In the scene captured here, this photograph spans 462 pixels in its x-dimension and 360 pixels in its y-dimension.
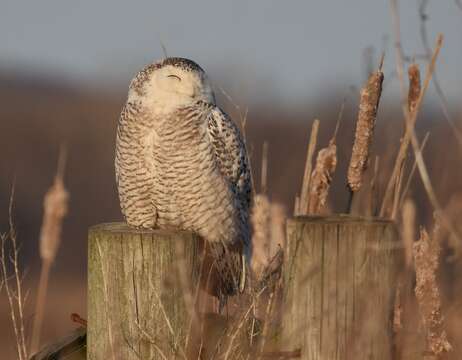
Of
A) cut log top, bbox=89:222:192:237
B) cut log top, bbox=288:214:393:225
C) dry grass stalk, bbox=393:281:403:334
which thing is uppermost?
cut log top, bbox=288:214:393:225

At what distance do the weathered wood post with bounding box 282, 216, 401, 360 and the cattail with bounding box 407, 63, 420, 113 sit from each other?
744 millimetres

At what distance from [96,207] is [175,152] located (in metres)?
12.2

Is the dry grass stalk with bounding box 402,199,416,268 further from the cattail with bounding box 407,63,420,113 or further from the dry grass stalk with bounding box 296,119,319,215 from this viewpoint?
the dry grass stalk with bounding box 296,119,319,215

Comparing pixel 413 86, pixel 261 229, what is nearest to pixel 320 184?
pixel 261 229

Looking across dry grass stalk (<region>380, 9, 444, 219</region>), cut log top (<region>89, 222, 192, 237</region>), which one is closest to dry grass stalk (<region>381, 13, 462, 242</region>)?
dry grass stalk (<region>380, 9, 444, 219</region>)

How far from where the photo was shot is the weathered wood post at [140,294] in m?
2.72

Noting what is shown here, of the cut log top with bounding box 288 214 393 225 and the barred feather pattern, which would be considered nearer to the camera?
the cut log top with bounding box 288 214 393 225

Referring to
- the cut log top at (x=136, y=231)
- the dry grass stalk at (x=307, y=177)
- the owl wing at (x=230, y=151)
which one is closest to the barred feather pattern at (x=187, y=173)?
the owl wing at (x=230, y=151)

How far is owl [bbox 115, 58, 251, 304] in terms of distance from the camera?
154 inches

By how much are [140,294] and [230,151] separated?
1541 millimetres

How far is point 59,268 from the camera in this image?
45.8 ft

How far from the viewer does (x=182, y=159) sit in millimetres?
3945

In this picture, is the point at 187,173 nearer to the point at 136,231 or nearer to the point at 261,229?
the point at 261,229

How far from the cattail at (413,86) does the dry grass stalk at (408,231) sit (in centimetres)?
32
